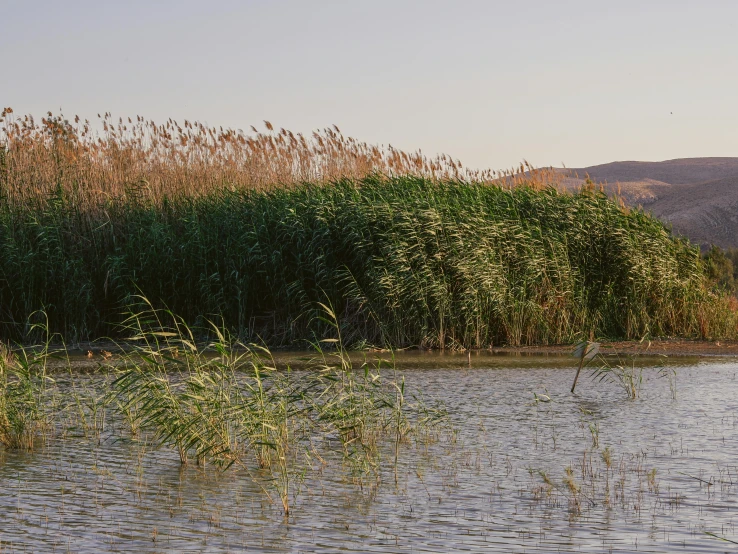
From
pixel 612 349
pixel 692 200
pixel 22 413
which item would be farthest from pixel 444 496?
pixel 692 200

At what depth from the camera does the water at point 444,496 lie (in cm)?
531

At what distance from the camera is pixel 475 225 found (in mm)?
15430

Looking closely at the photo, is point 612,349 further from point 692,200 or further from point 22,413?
point 692,200

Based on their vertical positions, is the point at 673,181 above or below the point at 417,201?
above

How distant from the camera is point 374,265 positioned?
14891 mm

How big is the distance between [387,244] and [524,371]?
3397mm

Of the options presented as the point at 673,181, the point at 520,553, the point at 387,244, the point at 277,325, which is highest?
the point at 673,181

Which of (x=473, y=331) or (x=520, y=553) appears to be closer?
(x=520, y=553)

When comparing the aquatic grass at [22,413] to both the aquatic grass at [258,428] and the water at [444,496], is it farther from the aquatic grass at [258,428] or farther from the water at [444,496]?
the aquatic grass at [258,428]

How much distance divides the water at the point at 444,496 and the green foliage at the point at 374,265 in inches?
231

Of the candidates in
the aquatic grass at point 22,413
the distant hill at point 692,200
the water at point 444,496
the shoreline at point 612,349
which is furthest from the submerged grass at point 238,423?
the distant hill at point 692,200

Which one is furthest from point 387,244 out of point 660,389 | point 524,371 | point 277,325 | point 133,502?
point 133,502

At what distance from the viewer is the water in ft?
17.4

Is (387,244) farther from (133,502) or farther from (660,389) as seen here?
(133,502)
